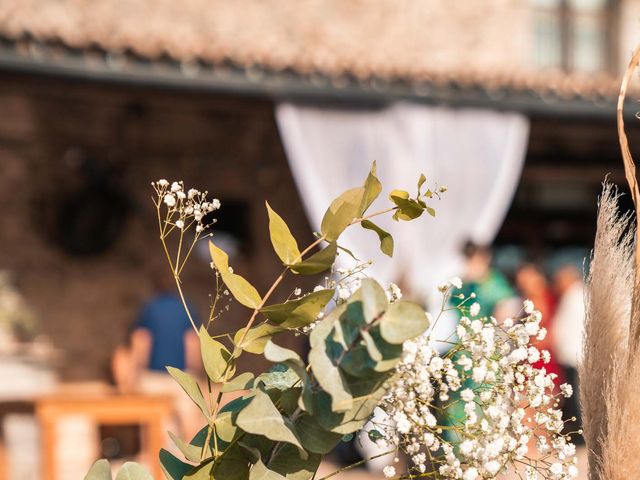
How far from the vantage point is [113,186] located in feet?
26.6

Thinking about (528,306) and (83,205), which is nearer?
(528,306)

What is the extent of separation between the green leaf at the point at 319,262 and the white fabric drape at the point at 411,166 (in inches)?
213

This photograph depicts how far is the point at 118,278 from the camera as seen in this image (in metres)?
8.28

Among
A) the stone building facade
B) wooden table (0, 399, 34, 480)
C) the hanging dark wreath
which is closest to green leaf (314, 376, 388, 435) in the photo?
wooden table (0, 399, 34, 480)

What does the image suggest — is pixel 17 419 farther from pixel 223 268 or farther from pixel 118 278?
pixel 223 268

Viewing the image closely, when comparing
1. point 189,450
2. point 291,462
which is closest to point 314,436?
point 291,462

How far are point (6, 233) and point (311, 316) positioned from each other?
280 inches

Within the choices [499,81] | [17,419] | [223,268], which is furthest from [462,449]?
[499,81]

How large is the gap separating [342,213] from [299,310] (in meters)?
0.12

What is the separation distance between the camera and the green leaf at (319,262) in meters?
1.16

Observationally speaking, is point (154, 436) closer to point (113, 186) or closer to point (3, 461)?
point (3, 461)

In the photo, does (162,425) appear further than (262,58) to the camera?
No

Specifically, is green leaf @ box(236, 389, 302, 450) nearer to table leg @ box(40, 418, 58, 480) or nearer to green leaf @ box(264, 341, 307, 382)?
green leaf @ box(264, 341, 307, 382)

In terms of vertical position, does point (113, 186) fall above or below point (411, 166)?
below
